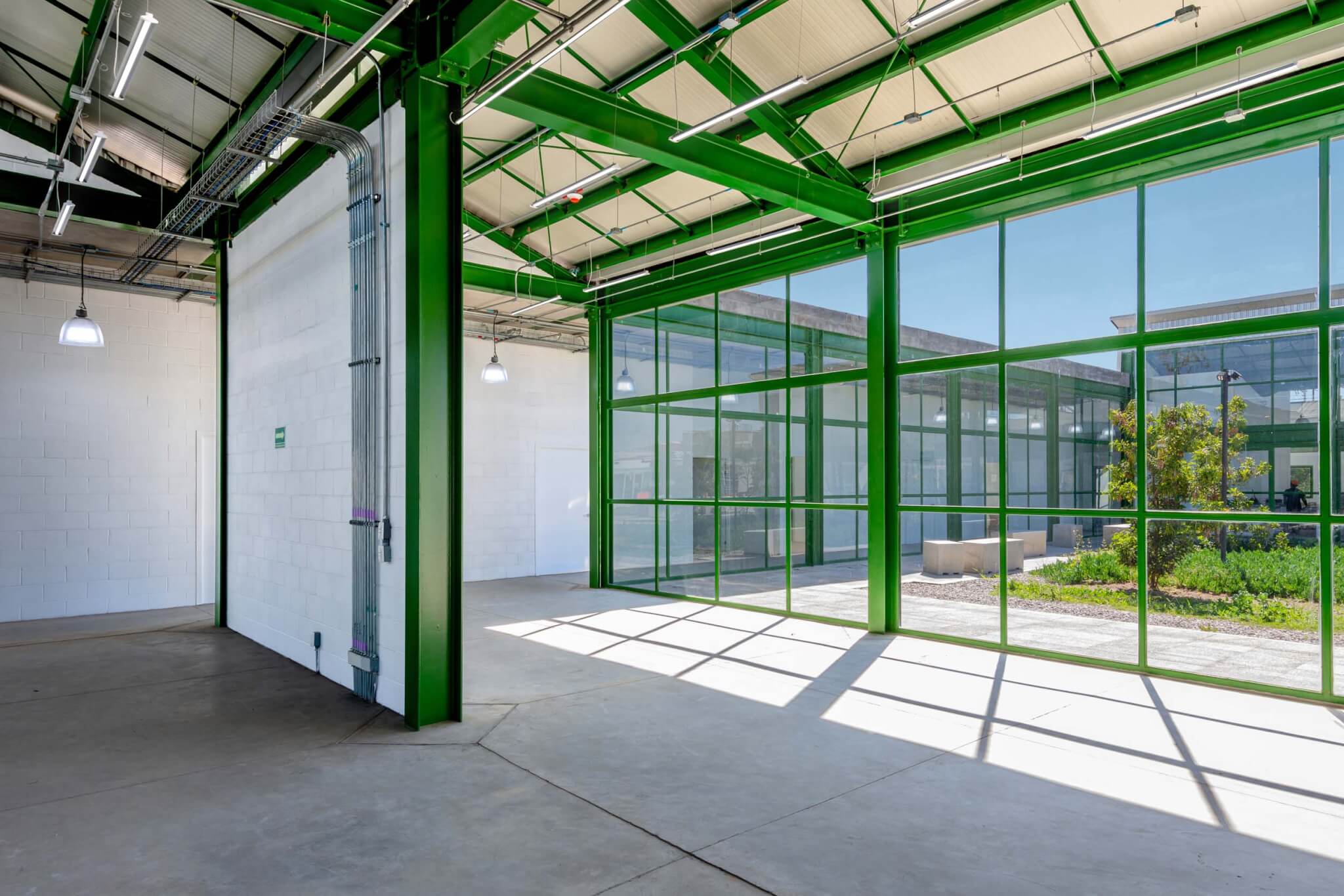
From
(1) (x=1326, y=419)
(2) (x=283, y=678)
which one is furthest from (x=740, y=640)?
(1) (x=1326, y=419)

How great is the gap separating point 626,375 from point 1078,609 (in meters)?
7.73

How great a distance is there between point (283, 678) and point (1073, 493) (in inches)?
310

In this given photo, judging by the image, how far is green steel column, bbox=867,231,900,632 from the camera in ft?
30.8

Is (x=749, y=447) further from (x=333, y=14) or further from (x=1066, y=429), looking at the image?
(x=333, y=14)

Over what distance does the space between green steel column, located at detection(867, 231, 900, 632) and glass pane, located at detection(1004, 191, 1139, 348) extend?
1.35m

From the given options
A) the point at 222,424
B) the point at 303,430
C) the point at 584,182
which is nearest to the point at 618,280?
the point at 584,182

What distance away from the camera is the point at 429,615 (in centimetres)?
591

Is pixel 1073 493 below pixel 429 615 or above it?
above

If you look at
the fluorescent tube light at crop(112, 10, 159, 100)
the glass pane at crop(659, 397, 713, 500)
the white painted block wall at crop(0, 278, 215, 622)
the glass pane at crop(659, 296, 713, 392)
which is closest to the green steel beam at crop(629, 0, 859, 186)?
the glass pane at crop(659, 296, 713, 392)

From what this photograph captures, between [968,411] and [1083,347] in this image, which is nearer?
[1083,347]

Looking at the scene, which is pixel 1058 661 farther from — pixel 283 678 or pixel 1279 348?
pixel 283 678

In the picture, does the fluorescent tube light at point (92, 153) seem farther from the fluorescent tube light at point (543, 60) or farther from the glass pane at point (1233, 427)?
the glass pane at point (1233, 427)

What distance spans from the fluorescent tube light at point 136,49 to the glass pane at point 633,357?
8.37m

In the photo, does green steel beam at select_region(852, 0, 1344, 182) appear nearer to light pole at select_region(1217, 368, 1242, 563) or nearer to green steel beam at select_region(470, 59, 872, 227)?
green steel beam at select_region(470, 59, 872, 227)
